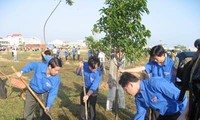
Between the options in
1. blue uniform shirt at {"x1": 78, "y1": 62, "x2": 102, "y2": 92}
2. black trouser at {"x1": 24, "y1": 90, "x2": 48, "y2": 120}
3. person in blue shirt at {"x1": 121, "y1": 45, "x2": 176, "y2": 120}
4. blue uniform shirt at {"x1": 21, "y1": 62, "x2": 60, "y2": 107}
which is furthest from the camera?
blue uniform shirt at {"x1": 78, "y1": 62, "x2": 102, "y2": 92}

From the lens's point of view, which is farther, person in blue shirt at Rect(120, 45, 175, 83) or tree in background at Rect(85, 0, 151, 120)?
tree in background at Rect(85, 0, 151, 120)

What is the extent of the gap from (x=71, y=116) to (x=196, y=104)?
6.64 metres

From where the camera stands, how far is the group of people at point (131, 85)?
4047mm

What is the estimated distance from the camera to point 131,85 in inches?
157

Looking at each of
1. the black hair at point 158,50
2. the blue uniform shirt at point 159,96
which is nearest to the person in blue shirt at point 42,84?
the black hair at point 158,50

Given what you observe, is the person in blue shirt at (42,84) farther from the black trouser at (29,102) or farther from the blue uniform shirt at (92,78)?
the blue uniform shirt at (92,78)

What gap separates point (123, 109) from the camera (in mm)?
9422

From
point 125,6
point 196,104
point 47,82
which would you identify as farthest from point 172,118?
point 125,6

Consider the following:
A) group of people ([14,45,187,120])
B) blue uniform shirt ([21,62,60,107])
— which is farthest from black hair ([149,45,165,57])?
blue uniform shirt ([21,62,60,107])

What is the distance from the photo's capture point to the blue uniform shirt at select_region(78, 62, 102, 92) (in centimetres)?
683

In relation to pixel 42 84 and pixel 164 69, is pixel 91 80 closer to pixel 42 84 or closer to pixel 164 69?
pixel 42 84

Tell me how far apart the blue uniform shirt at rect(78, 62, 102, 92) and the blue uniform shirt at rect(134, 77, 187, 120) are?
2.43 metres

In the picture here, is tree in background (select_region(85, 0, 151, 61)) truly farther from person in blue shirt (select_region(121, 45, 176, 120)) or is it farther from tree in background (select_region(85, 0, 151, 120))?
person in blue shirt (select_region(121, 45, 176, 120))

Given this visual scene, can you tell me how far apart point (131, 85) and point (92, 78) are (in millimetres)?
3075
